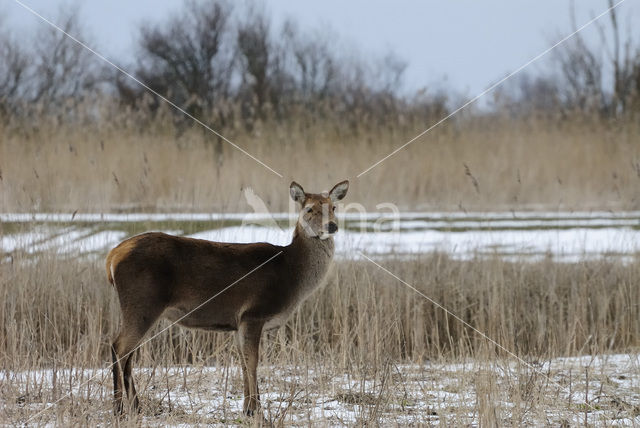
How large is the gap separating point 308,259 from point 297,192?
396 millimetres

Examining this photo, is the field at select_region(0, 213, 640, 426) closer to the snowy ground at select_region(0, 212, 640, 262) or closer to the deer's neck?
the snowy ground at select_region(0, 212, 640, 262)

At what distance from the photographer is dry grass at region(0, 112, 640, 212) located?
10531 millimetres

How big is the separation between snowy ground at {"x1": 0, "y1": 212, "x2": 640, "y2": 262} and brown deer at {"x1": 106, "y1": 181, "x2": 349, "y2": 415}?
2180mm

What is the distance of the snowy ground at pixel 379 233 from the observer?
7.52 metres

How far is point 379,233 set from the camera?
920 cm

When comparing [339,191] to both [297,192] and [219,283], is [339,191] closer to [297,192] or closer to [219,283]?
[297,192]

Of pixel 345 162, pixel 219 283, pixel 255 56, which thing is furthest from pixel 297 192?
pixel 255 56

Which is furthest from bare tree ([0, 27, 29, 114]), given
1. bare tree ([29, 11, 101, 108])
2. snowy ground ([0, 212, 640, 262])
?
snowy ground ([0, 212, 640, 262])

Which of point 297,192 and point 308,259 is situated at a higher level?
point 297,192

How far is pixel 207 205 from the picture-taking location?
9812 mm

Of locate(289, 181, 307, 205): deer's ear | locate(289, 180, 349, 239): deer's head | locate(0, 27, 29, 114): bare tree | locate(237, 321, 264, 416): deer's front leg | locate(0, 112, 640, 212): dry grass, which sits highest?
locate(0, 27, 29, 114): bare tree

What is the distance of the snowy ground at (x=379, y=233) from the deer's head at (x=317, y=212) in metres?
2.17

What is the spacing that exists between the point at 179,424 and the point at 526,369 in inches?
88.7

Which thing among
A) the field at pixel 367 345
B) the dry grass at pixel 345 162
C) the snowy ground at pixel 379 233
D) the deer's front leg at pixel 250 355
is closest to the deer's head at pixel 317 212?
the deer's front leg at pixel 250 355
